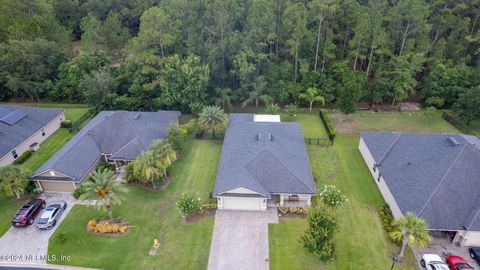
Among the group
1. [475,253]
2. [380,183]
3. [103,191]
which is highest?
[103,191]

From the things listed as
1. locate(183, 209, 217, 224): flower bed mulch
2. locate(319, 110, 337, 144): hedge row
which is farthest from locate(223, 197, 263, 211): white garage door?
locate(319, 110, 337, 144): hedge row

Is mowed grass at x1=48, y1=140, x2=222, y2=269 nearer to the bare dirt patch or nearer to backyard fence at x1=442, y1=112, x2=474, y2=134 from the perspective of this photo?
the bare dirt patch

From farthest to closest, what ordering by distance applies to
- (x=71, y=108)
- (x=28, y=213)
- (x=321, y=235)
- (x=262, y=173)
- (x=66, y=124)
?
(x=71, y=108) → (x=66, y=124) → (x=262, y=173) → (x=28, y=213) → (x=321, y=235)

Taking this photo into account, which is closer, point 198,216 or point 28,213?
point 28,213

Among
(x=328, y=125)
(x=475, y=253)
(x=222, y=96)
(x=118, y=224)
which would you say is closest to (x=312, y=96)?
(x=328, y=125)

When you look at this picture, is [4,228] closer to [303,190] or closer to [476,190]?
[303,190]

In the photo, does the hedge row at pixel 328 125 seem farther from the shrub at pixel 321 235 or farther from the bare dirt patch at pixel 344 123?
the shrub at pixel 321 235

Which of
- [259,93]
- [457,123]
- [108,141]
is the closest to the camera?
[108,141]

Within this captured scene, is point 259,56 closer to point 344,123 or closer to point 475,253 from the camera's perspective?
point 344,123

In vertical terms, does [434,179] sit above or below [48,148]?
above
